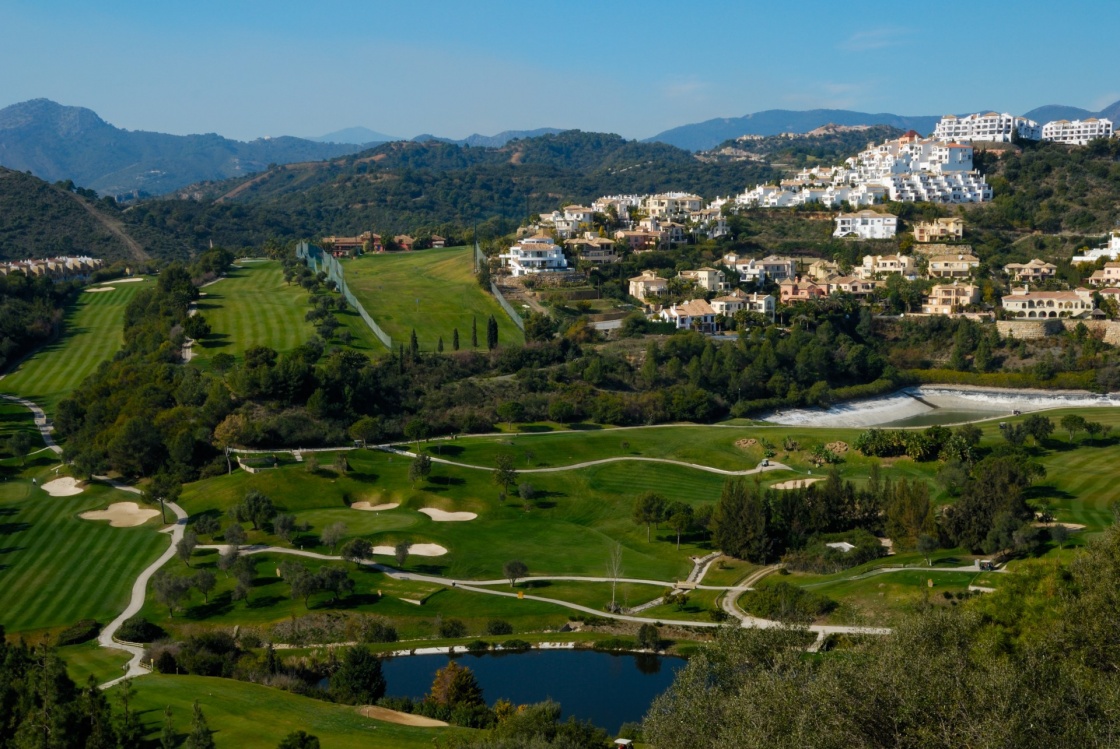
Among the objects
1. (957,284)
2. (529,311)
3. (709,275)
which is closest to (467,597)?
(529,311)

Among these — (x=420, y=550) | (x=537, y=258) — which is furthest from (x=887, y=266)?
(x=420, y=550)

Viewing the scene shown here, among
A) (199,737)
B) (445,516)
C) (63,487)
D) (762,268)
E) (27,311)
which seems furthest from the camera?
(762,268)

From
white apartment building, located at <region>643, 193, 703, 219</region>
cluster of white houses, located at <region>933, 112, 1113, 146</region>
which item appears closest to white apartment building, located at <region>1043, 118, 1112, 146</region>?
cluster of white houses, located at <region>933, 112, 1113, 146</region>

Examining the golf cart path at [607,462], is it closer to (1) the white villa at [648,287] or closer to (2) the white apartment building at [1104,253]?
(1) the white villa at [648,287]

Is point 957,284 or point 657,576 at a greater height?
point 957,284

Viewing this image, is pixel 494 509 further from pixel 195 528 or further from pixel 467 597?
pixel 195 528

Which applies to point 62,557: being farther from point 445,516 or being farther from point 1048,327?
point 1048,327

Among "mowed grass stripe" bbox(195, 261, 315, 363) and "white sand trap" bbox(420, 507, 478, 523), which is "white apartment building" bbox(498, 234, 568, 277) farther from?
"white sand trap" bbox(420, 507, 478, 523)
